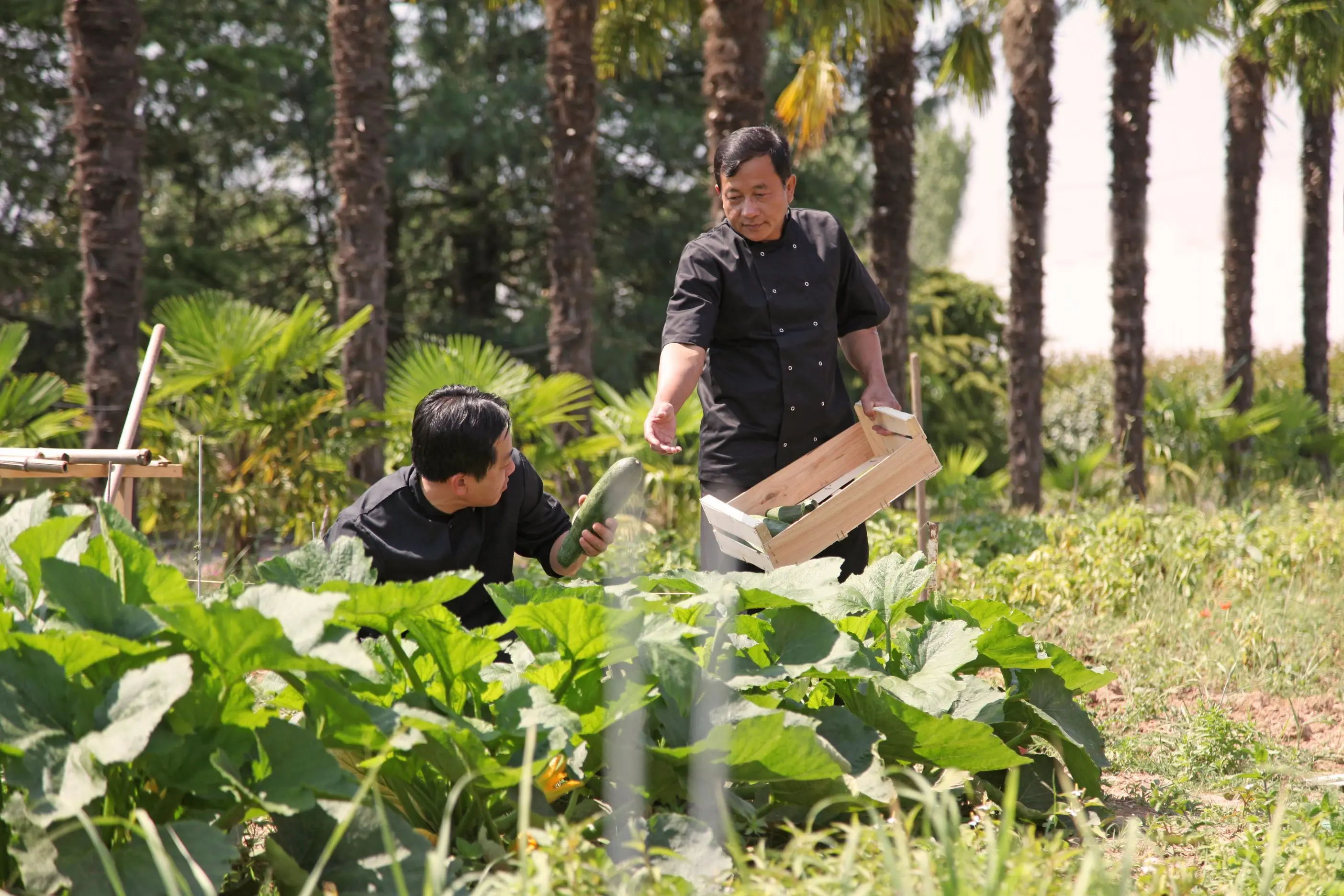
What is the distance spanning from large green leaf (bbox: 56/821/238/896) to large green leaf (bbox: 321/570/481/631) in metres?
0.35

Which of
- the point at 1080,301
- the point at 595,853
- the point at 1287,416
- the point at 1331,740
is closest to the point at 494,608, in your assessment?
the point at 595,853

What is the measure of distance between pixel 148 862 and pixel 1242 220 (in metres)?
14.4

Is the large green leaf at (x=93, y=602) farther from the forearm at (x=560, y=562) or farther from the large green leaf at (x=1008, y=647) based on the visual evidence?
the large green leaf at (x=1008, y=647)

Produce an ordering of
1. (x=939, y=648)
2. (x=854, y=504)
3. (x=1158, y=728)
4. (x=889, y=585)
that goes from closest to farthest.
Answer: (x=939, y=648), (x=889, y=585), (x=854, y=504), (x=1158, y=728)

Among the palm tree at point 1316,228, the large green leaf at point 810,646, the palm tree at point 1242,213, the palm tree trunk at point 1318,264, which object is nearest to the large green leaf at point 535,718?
the large green leaf at point 810,646

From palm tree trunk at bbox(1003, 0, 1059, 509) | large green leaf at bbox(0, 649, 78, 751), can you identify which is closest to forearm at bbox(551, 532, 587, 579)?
large green leaf at bbox(0, 649, 78, 751)

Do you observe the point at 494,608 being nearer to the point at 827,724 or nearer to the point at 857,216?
the point at 827,724

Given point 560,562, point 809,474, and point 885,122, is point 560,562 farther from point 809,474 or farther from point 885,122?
point 885,122

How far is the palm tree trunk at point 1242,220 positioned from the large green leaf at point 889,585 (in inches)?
490

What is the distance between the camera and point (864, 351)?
3.49 metres

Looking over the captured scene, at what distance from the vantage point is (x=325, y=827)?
1826 mm

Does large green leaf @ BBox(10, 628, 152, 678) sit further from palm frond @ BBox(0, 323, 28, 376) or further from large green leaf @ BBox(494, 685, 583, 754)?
palm frond @ BBox(0, 323, 28, 376)

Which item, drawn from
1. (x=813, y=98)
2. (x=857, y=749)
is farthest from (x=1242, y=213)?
(x=857, y=749)

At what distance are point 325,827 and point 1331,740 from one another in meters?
2.86
